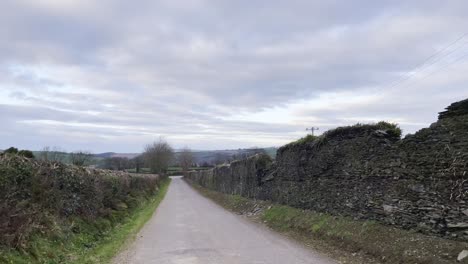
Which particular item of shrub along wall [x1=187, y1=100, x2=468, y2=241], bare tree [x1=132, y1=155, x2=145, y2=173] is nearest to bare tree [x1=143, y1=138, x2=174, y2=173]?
bare tree [x1=132, y1=155, x2=145, y2=173]

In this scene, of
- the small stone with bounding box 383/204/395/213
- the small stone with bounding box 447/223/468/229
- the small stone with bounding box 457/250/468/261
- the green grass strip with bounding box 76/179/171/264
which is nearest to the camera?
the small stone with bounding box 457/250/468/261

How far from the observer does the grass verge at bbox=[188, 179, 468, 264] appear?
925 cm

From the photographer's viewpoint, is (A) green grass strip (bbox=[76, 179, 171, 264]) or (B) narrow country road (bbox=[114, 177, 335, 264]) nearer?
(B) narrow country road (bbox=[114, 177, 335, 264])

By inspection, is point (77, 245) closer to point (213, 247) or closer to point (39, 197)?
point (39, 197)

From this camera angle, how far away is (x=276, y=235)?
48.1 feet

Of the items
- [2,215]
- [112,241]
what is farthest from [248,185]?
[2,215]

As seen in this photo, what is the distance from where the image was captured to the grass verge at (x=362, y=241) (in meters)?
9.25

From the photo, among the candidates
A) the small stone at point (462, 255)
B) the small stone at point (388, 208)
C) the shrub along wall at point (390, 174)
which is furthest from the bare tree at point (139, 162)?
the small stone at point (462, 255)

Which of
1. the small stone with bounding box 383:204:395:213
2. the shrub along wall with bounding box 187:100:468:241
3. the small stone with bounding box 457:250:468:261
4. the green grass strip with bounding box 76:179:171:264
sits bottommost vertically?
the green grass strip with bounding box 76:179:171:264

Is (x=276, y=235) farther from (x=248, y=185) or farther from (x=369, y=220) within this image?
(x=248, y=185)

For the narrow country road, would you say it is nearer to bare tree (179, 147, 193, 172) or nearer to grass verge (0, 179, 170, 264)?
grass verge (0, 179, 170, 264)

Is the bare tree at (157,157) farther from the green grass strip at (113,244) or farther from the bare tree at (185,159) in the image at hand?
the green grass strip at (113,244)

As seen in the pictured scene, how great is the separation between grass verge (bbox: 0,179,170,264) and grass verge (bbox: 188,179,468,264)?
5.60 meters

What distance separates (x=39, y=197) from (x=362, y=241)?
8.82 meters
